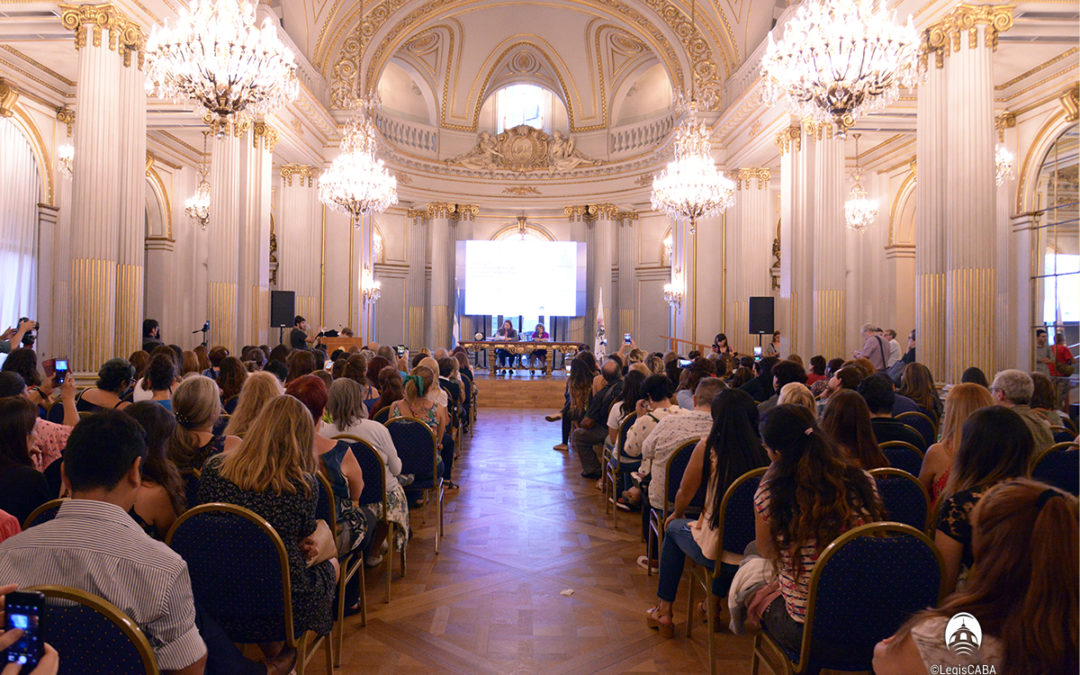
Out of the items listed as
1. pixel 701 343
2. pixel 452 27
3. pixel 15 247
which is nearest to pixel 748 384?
pixel 701 343

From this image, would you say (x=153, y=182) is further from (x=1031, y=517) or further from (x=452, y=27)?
(x=1031, y=517)

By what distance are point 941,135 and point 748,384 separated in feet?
11.5

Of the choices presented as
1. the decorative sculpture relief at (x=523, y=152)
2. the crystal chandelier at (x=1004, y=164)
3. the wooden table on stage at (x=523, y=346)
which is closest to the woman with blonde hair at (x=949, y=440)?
the crystal chandelier at (x=1004, y=164)

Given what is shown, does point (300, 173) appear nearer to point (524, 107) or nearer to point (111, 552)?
point (524, 107)

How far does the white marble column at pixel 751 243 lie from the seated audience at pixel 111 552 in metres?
12.5

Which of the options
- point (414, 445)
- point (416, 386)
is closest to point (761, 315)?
point (416, 386)

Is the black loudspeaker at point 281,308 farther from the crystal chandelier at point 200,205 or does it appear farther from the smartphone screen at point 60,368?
the smartphone screen at point 60,368

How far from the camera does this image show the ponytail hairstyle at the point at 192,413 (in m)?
2.54

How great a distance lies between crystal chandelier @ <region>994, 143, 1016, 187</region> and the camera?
9.69m

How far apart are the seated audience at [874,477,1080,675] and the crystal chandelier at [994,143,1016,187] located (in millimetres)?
10532

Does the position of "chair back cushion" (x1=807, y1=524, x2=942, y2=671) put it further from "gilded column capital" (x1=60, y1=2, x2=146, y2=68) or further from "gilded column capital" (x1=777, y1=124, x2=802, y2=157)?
"gilded column capital" (x1=777, y1=124, x2=802, y2=157)

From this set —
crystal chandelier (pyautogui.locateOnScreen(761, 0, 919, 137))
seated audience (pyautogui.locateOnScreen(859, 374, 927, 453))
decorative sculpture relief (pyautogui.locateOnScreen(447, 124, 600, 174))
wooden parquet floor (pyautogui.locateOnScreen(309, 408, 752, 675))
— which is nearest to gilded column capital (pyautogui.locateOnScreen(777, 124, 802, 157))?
crystal chandelier (pyautogui.locateOnScreen(761, 0, 919, 137))

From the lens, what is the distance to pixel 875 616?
71.7 inches

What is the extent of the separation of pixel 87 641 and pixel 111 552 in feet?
0.65
